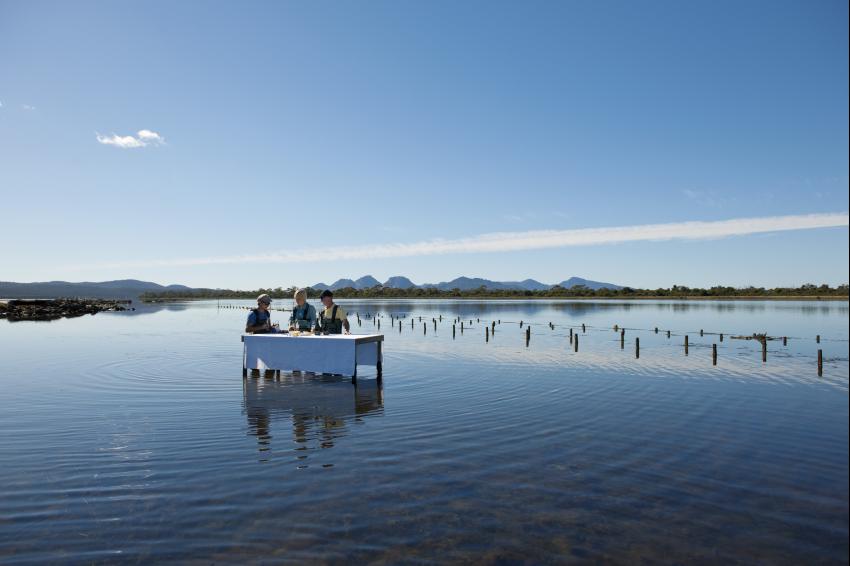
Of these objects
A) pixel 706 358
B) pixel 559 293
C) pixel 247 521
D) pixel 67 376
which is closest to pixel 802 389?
pixel 706 358

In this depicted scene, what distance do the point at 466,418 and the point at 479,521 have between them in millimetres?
5779

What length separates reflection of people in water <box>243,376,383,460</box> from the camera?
10.3m

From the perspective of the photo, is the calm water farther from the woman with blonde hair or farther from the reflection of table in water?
the woman with blonde hair

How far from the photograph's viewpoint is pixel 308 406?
13359 millimetres

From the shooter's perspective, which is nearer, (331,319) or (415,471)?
(415,471)

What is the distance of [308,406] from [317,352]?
2604 millimetres

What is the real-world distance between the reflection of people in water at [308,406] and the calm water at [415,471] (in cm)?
8

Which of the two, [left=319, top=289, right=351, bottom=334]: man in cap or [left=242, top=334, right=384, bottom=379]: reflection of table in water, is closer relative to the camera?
[left=242, top=334, right=384, bottom=379]: reflection of table in water

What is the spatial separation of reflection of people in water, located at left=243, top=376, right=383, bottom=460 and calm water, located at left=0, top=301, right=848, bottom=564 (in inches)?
3.3

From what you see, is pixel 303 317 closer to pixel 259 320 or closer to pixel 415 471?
pixel 259 320

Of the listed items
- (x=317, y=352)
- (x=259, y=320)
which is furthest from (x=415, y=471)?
(x=259, y=320)

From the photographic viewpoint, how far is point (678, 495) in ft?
24.3

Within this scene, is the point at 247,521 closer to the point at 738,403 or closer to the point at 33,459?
the point at 33,459

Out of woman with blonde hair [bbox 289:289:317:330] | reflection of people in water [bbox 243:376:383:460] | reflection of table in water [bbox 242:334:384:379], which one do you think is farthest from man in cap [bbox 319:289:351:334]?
reflection of people in water [bbox 243:376:383:460]
